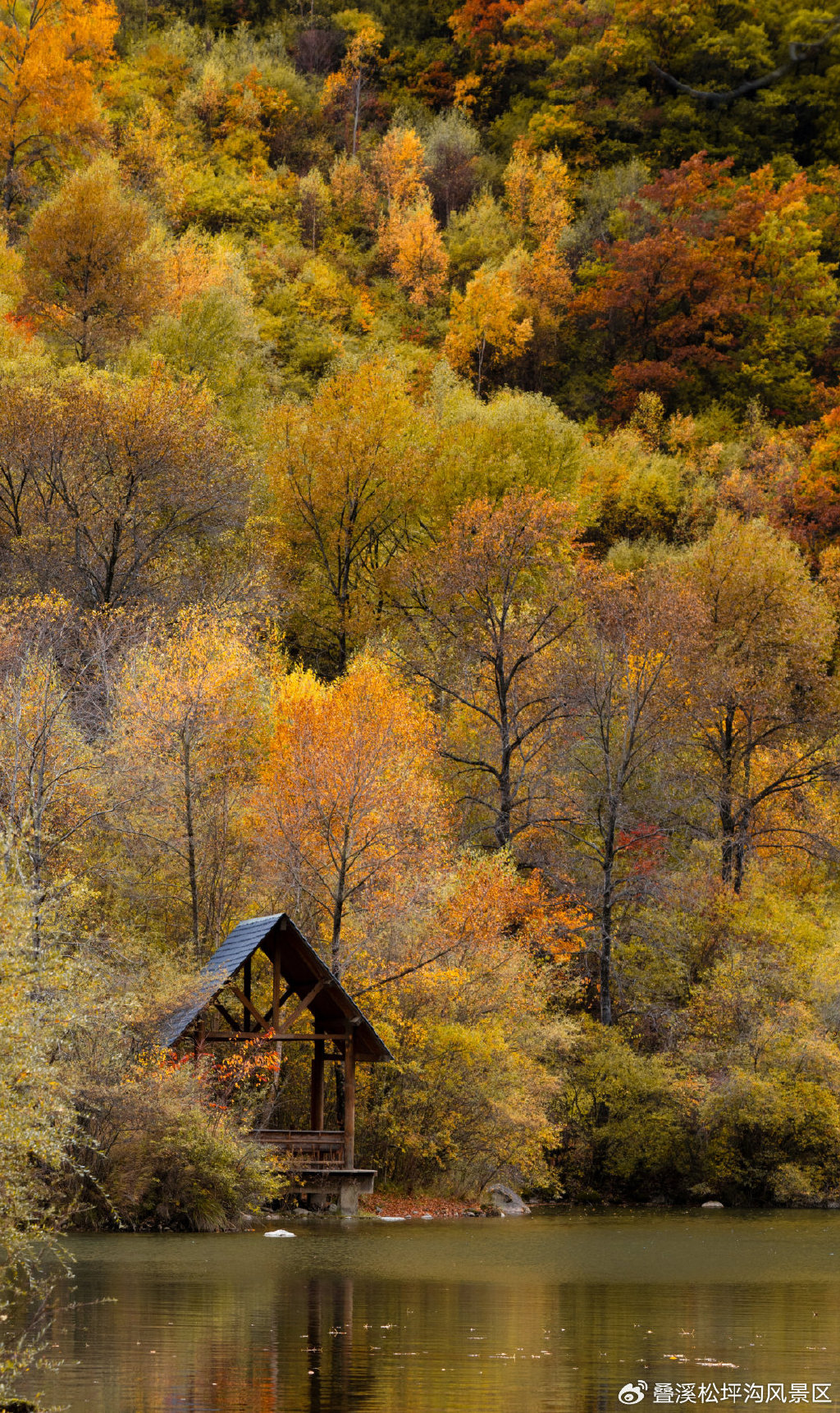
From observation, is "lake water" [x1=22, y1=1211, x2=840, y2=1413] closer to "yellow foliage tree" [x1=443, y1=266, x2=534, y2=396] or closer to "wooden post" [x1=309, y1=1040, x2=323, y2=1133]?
"wooden post" [x1=309, y1=1040, x2=323, y2=1133]

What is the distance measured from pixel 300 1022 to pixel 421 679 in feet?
58.5

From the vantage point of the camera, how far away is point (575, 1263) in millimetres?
25125

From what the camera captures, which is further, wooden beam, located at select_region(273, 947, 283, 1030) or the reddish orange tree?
the reddish orange tree

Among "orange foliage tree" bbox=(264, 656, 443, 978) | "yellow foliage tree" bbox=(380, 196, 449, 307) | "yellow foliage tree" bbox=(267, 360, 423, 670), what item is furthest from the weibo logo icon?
"yellow foliage tree" bbox=(380, 196, 449, 307)

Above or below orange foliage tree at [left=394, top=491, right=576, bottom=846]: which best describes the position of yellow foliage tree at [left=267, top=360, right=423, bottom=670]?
above

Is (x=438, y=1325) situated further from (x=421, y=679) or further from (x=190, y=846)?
(x=421, y=679)

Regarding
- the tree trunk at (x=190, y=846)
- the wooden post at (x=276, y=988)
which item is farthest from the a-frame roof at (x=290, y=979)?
the tree trunk at (x=190, y=846)

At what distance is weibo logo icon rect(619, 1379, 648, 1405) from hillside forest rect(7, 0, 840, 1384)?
4.85 meters

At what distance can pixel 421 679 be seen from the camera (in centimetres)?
5256

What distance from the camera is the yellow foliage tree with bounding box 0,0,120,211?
7406cm

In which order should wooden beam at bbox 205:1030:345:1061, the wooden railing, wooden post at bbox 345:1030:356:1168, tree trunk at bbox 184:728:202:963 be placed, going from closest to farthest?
wooden beam at bbox 205:1030:345:1061 → the wooden railing → wooden post at bbox 345:1030:356:1168 → tree trunk at bbox 184:728:202:963

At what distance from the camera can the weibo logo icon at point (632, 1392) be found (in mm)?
12344

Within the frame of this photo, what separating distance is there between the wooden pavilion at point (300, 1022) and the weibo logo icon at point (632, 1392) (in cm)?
1810

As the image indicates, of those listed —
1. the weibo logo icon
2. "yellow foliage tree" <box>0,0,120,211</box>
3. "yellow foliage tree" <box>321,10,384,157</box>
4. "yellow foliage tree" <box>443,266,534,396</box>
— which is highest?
"yellow foliage tree" <box>321,10,384,157</box>
